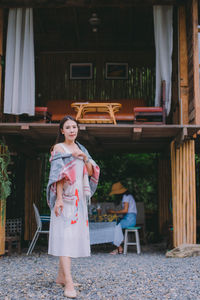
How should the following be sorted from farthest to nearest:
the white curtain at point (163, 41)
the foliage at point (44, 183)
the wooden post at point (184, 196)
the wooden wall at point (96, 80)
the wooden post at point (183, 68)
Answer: the foliage at point (44, 183) → the wooden wall at point (96, 80) → the white curtain at point (163, 41) → the wooden post at point (183, 68) → the wooden post at point (184, 196)

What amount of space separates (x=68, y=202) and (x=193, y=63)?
427cm

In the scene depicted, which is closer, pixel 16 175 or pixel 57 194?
pixel 57 194

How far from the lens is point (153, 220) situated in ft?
37.6

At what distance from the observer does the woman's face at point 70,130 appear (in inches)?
148

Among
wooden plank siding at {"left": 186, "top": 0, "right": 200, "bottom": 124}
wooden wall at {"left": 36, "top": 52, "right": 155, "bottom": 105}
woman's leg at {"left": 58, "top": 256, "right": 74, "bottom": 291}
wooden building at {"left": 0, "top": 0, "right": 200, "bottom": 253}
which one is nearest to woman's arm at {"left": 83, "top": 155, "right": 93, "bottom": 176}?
woman's leg at {"left": 58, "top": 256, "right": 74, "bottom": 291}

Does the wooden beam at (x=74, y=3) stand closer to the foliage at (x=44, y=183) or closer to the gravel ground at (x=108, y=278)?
the foliage at (x=44, y=183)

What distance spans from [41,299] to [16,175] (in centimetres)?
573

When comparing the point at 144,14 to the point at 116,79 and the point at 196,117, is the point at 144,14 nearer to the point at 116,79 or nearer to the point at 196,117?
the point at 116,79

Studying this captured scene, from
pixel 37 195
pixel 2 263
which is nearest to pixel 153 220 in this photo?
pixel 37 195

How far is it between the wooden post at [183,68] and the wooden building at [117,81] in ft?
0.06

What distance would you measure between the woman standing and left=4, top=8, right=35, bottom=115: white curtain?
131 inches

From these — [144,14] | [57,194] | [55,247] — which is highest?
[144,14]

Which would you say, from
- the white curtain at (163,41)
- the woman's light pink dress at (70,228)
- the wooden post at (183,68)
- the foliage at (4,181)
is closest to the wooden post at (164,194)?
the wooden post at (183,68)

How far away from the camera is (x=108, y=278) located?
4570 millimetres
